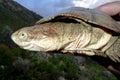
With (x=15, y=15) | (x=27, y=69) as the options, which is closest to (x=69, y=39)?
(x=27, y=69)

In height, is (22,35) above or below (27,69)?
above

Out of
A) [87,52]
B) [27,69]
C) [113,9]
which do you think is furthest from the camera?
[27,69]

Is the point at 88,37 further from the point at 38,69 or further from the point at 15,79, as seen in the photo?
the point at 38,69

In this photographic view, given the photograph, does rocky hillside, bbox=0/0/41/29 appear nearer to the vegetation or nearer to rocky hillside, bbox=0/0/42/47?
rocky hillside, bbox=0/0/42/47

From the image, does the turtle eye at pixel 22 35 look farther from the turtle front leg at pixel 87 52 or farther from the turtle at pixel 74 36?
the turtle front leg at pixel 87 52

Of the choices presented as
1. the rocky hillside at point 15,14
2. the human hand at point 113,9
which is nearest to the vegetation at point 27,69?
the human hand at point 113,9

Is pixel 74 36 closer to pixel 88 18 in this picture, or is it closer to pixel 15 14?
pixel 88 18

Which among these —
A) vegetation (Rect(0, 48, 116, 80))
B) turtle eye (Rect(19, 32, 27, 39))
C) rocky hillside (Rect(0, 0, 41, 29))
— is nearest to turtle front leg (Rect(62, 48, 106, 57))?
turtle eye (Rect(19, 32, 27, 39))
